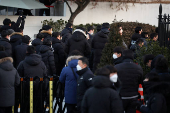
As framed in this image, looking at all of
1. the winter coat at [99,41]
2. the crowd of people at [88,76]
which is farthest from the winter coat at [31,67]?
the winter coat at [99,41]

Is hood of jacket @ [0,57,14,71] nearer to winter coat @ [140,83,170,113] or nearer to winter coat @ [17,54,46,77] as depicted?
winter coat @ [17,54,46,77]

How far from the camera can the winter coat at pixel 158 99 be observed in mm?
5250

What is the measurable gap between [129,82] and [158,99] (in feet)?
4.68

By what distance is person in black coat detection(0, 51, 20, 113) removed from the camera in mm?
7152

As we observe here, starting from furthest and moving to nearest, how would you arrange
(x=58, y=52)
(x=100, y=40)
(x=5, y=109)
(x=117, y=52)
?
(x=100, y=40) < (x=58, y=52) < (x=117, y=52) < (x=5, y=109)

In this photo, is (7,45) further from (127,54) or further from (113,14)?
(113,14)

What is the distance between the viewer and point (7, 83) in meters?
7.18

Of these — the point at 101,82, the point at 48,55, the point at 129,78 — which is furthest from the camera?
the point at 48,55

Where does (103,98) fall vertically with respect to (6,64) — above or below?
below

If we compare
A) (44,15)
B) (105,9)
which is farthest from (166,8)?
(44,15)

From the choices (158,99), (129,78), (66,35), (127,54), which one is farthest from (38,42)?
(158,99)

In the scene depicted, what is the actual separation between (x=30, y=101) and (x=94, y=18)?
1233cm

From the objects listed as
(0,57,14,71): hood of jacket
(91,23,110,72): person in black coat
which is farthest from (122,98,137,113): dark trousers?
(91,23,110,72): person in black coat

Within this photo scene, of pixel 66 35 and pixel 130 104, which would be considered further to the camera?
pixel 66 35
